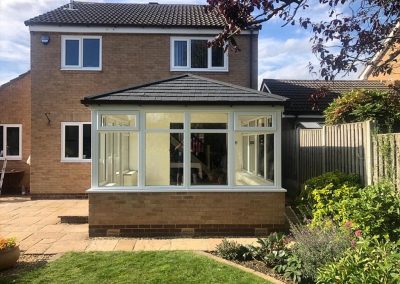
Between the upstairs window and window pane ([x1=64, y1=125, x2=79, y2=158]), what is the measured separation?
2.28 m

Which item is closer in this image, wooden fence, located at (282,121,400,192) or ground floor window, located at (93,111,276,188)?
wooden fence, located at (282,121,400,192)

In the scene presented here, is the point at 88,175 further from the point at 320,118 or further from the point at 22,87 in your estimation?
the point at 320,118

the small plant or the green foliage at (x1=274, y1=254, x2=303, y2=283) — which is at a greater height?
the small plant

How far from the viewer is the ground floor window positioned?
8695mm

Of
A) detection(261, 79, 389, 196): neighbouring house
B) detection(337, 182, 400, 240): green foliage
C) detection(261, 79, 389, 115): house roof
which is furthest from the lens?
detection(261, 79, 389, 115): house roof

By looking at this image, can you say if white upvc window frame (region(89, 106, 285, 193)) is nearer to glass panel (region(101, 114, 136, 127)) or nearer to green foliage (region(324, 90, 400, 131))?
glass panel (region(101, 114, 136, 127))

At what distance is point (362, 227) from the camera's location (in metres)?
5.79

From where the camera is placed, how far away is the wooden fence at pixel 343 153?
24.0 feet

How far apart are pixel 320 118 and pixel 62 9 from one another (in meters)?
12.0

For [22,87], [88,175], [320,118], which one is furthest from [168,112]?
[22,87]

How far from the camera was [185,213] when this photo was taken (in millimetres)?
8570

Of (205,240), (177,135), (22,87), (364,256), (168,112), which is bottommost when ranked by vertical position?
(205,240)

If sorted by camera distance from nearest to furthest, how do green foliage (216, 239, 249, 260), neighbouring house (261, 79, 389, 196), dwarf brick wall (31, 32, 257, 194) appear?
1. green foliage (216, 239, 249, 260)
2. neighbouring house (261, 79, 389, 196)
3. dwarf brick wall (31, 32, 257, 194)

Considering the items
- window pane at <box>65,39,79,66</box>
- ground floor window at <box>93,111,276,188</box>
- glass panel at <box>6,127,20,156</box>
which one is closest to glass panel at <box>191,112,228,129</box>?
ground floor window at <box>93,111,276,188</box>
